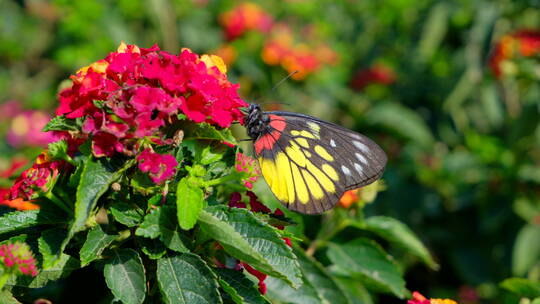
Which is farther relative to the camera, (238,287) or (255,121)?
(255,121)

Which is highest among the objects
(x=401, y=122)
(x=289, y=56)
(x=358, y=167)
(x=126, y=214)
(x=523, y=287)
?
(x=289, y=56)

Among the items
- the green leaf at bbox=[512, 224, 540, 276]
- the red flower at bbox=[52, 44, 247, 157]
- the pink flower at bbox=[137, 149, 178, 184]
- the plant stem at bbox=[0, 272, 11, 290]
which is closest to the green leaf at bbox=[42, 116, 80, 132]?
the red flower at bbox=[52, 44, 247, 157]

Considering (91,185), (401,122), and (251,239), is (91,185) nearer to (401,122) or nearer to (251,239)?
(251,239)

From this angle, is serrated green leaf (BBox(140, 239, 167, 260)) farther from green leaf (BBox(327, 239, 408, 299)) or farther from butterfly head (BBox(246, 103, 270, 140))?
green leaf (BBox(327, 239, 408, 299))

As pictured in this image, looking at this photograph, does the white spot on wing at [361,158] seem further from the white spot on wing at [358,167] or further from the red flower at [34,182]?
the red flower at [34,182]

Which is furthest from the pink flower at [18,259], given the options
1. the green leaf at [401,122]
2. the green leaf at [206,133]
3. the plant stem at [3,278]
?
the green leaf at [401,122]

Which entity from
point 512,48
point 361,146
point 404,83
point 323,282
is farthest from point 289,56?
point 323,282

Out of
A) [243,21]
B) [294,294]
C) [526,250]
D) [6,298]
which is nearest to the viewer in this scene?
[6,298]

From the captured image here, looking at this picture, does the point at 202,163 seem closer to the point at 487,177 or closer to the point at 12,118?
the point at 487,177
